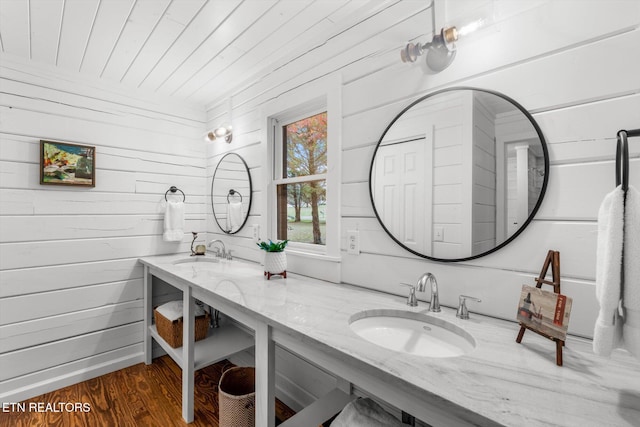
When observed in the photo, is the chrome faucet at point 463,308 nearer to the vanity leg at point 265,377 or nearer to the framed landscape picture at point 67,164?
the vanity leg at point 265,377

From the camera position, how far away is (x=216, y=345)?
197cm

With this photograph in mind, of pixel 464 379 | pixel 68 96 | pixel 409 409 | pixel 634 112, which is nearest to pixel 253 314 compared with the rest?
pixel 409 409

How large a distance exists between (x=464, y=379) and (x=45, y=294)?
2.67 m

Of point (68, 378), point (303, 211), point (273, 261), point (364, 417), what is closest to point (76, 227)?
point (68, 378)

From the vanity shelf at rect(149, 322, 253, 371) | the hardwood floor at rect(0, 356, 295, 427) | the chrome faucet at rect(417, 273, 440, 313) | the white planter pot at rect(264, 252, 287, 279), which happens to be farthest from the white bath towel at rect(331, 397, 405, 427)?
the vanity shelf at rect(149, 322, 253, 371)

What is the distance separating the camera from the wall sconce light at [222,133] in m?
2.43

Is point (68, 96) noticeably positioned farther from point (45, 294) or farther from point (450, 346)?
point (450, 346)

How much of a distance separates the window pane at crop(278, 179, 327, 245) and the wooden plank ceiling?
87 centimetres

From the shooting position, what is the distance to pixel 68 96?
7.03 ft

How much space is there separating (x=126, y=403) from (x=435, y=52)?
8.85 feet

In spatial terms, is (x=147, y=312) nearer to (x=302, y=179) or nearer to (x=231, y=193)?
(x=231, y=193)

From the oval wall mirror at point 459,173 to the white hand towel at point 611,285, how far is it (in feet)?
1.15

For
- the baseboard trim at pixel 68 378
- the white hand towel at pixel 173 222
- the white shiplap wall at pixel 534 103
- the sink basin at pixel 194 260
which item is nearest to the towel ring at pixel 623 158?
the white shiplap wall at pixel 534 103
